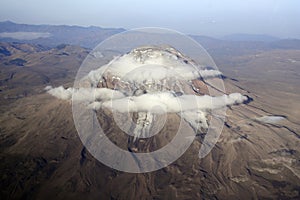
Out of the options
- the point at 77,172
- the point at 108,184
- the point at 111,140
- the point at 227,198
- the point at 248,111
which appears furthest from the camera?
the point at 248,111

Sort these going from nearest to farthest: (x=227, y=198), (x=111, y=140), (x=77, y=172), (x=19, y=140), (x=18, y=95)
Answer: (x=227, y=198)
(x=77, y=172)
(x=111, y=140)
(x=19, y=140)
(x=18, y=95)

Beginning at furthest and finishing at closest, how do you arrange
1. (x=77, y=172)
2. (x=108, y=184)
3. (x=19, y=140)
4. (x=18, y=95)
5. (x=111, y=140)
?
1. (x=18, y=95)
2. (x=19, y=140)
3. (x=111, y=140)
4. (x=77, y=172)
5. (x=108, y=184)

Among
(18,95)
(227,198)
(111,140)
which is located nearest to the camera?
(227,198)

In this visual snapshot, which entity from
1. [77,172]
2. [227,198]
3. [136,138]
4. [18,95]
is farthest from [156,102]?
[18,95]

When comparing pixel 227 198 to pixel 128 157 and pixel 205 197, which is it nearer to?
pixel 205 197

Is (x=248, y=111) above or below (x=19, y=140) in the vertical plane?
above

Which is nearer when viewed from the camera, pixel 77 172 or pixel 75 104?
pixel 77 172

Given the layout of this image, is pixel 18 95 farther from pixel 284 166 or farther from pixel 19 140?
pixel 284 166

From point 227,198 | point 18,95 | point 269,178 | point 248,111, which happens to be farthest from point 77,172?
point 18,95

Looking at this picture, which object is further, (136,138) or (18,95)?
(18,95)
